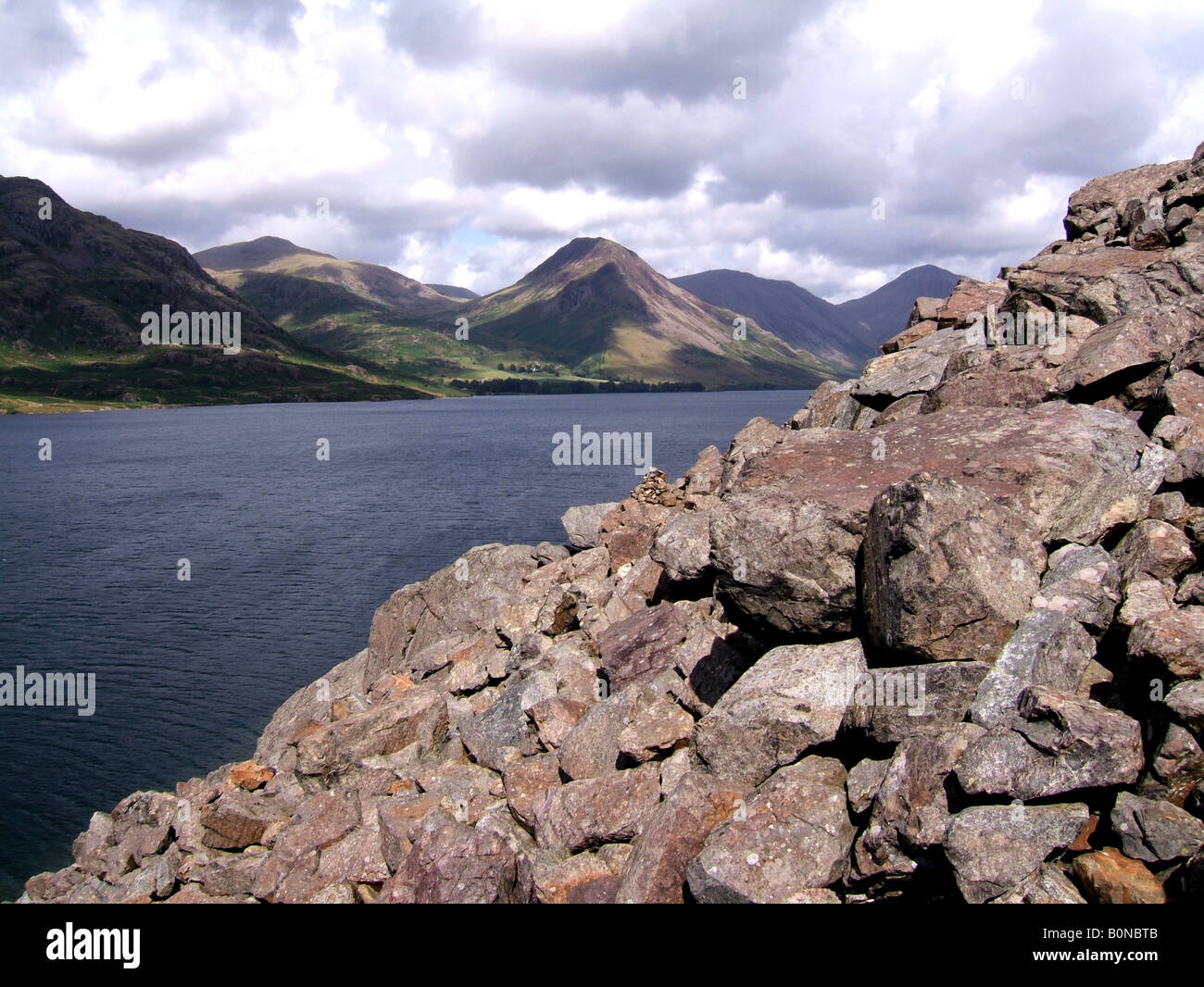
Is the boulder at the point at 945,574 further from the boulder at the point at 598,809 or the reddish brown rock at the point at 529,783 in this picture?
the reddish brown rock at the point at 529,783

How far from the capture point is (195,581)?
67438 mm

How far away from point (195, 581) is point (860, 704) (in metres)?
65.5

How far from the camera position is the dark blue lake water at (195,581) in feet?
132

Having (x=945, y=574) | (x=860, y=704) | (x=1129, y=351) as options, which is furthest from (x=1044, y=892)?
(x=1129, y=351)

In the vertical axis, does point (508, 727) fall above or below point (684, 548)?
below

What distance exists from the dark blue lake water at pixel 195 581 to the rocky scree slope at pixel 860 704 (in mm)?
12625

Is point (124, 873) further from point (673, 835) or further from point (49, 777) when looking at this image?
point (673, 835)

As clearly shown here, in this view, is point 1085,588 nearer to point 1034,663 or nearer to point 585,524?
point 1034,663

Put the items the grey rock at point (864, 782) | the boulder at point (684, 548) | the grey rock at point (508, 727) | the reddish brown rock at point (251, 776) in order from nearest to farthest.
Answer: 1. the grey rock at point (864, 782)
2. the grey rock at point (508, 727)
3. the boulder at point (684, 548)
4. the reddish brown rock at point (251, 776)

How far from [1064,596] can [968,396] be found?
32.2 ft

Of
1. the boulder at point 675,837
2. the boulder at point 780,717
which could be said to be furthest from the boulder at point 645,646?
the boulder at point 675,837

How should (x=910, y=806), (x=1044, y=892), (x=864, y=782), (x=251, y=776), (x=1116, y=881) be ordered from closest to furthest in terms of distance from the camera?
1. (x=1116, y=881)
2. (x=1044, y=892)
3. (x=910, y=806)
4. (x=864, y=782)
5. (x=251, y=776)

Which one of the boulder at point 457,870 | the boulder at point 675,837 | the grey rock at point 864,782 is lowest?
the boulder at point 457,870

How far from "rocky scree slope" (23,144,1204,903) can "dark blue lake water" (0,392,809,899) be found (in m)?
12.6
